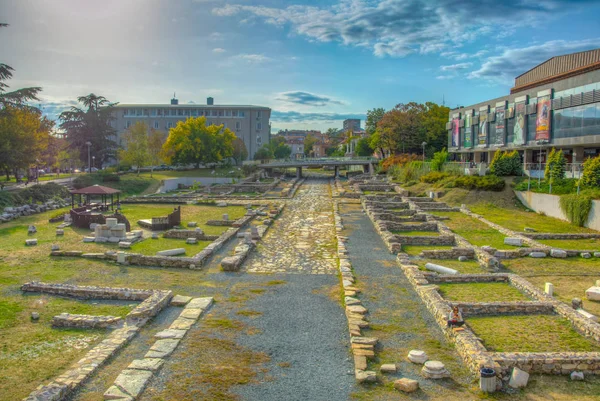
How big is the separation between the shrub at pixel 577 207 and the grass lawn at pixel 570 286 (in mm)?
10325

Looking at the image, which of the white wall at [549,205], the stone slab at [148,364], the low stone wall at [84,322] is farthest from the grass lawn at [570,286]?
the white wall at [549,205]

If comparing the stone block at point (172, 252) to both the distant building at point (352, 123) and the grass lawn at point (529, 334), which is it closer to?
the grass lawn at point (529, 334)

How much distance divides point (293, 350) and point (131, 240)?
11.1m

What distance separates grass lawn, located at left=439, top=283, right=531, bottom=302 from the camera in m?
10.9

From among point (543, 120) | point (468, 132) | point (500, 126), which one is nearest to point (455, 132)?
point (468, 132)

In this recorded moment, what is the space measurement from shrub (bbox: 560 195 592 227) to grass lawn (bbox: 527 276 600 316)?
10.3 meters

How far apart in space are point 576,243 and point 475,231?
3.78 meters

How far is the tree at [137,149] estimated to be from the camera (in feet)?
171

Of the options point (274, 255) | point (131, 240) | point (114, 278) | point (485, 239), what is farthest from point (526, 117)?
point (114, 278)

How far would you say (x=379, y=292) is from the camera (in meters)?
11.5

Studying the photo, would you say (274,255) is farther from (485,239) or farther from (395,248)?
(485,239)

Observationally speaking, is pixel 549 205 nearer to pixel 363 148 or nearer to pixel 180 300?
pixel 180 300

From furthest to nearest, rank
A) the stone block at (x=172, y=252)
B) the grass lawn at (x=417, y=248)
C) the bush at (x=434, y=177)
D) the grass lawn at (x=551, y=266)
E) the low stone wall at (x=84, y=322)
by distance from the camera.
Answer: the bush at (x=434, y=177) < the grass lawn at (x=417, y=248) < the stone block at (x=172, y=252) < the grass lawn at (x=551, y=266) < the low stone wall at (x=84, y=322)

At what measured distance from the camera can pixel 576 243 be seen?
17.8 meters
